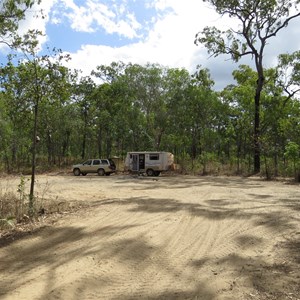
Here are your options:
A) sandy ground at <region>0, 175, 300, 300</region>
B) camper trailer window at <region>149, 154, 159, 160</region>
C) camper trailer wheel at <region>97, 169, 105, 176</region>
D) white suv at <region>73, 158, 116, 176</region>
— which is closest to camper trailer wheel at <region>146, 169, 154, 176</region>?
camper trailer window at <region>149, 154, 159, 160</region>

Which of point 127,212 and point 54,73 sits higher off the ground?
point 54,73

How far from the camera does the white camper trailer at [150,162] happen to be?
105 ft

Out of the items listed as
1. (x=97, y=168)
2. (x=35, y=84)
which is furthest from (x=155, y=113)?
(x=35, y=84)

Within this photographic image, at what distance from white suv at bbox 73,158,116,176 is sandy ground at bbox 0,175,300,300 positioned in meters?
23.4

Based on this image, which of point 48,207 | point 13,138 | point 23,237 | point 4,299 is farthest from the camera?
point 13,138

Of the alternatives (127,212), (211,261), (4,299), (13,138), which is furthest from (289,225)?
(13,138)

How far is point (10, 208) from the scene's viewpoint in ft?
33.3

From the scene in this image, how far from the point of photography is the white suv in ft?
112

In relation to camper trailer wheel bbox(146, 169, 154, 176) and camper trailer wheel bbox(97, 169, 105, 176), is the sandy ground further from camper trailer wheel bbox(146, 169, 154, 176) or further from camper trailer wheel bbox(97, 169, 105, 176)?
camper trailer wheel bbox(97, 169, 105, 176)

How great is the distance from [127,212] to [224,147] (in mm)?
46728

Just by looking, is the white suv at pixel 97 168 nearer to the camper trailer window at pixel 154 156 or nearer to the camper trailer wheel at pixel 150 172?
the camper trailer wheel at pixel 150 172

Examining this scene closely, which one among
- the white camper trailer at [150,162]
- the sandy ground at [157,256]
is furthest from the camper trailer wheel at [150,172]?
the sandy ground at [157,256]

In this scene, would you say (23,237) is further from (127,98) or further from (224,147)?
(224,147)

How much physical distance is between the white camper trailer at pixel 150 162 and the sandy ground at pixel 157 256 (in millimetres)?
21219
